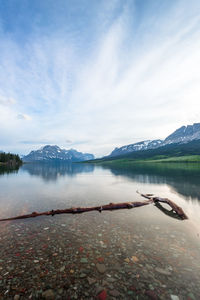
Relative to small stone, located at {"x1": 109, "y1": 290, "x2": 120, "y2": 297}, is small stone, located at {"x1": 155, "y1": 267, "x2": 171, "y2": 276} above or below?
below

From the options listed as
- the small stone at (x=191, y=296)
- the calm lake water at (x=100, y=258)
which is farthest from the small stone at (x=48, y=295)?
the small stone at (x=191, y=296)

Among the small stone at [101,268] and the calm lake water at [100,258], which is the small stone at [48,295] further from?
the small stone at [101,268]

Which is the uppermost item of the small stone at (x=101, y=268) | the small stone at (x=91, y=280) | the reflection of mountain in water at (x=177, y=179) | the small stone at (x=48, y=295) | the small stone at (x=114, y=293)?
the small stone at (x=48, y=295)

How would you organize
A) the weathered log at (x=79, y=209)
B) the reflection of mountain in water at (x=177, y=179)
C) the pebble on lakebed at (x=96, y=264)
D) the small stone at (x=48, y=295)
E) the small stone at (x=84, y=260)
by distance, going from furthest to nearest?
1. the reflection of mountain in water at (x=177, y=179)
2. the weathered log at (x=79, y=209)
3. the small stone at (x=84, y=260)
4. the pebble on lakebed at (x=96, y=264)
5. the small stone at (x=48, y=295)

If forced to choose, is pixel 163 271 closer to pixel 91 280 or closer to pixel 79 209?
pixel 91 280

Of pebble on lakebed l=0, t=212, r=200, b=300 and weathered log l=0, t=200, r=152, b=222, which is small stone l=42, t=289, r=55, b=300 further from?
weathered log l=0, t=200, r=152, b=222

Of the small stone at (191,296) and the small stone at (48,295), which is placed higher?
the small stone at (48,295)

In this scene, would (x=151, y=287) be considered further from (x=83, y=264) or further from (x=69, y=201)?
(x=69, y=201)

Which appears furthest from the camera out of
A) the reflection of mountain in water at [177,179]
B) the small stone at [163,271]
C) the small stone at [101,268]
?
the reflection of mountain in water at [177,179]

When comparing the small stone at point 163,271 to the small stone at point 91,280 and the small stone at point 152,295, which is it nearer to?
the small stone at point 152,295

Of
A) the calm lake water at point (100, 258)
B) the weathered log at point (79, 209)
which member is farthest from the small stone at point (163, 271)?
the weathered log at point (79, 209)

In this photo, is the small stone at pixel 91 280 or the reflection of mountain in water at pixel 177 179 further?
the reflection of mountain in water at pixel 177 179

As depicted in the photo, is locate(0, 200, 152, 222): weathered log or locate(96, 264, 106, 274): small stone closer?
locate(96, 264, 106, 274): small stone

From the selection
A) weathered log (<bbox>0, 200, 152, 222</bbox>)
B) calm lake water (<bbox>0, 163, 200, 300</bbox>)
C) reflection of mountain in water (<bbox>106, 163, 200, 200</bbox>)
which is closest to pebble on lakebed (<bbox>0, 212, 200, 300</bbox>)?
calm lake water (<bbox>0, 163, 200, 300</bbox>)
